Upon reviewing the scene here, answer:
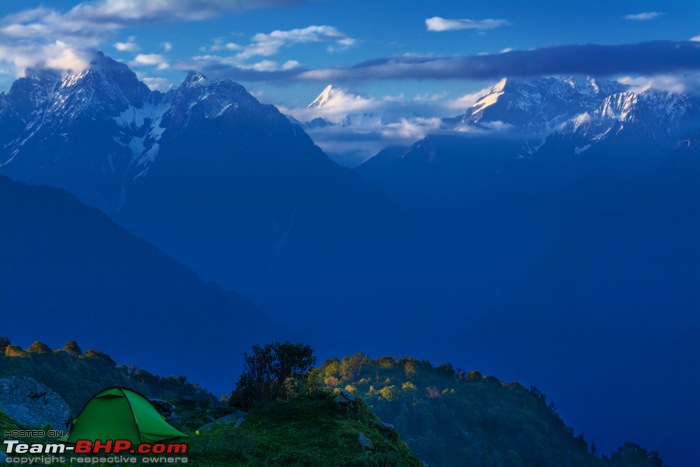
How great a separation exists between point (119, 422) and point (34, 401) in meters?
11.2

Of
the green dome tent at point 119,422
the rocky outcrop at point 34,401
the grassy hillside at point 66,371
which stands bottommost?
the green dome tent at point 119,422

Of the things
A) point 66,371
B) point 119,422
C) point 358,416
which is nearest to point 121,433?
point 119,422

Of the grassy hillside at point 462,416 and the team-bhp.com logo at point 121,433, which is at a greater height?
the grassy hillside at point 462,416

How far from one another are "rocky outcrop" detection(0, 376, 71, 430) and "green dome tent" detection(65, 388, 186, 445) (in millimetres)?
7262

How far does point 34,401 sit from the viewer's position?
38.7m

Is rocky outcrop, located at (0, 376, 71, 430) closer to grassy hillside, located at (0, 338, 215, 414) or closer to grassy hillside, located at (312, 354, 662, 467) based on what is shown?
grassy hillside, located at (0, 338, 215, 414)

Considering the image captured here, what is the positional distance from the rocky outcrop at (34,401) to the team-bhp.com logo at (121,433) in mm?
7382

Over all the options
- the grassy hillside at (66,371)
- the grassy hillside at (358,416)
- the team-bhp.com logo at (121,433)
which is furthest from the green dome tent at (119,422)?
the grassy hillside at (66,371)

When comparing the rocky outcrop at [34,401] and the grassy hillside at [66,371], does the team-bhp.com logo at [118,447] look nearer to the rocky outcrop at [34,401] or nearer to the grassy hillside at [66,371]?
the rocky outcrop at [34,401]

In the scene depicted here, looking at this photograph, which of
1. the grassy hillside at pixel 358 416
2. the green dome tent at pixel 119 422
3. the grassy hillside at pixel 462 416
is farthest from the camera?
the grassy hillside at pixel 462 416

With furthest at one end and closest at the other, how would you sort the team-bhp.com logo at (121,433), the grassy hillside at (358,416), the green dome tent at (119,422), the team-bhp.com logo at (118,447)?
the grassy hillside at (358,416) < the green dome tent at (119,422) < the team-bhp.com logo at (118,447) < the team-bhp.com logo at (121,433)

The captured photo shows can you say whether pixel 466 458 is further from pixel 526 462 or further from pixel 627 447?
pixel 627 447

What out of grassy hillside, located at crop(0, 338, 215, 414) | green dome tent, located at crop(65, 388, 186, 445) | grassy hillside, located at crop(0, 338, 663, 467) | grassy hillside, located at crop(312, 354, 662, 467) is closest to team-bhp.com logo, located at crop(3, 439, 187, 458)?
green dome tent, located at crop(65, 388, 186, 445)

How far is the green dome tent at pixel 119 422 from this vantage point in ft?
96.4
